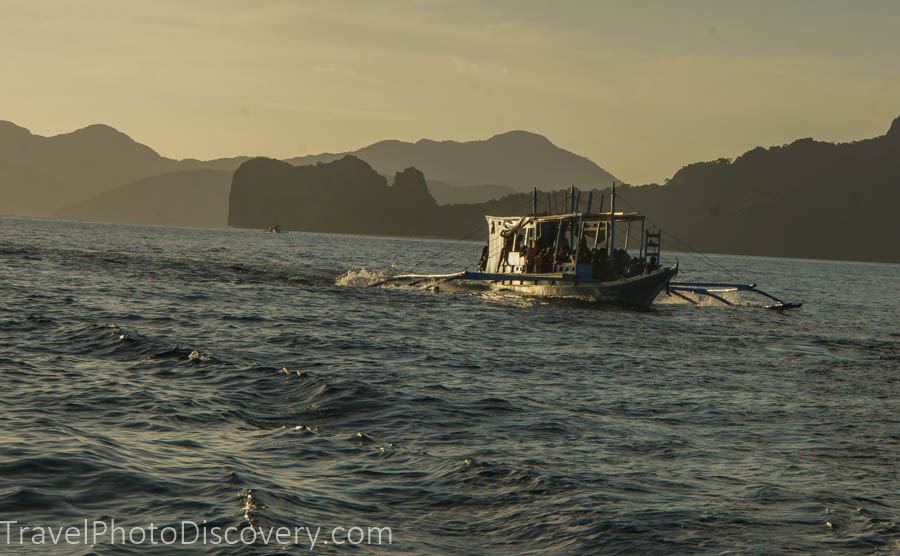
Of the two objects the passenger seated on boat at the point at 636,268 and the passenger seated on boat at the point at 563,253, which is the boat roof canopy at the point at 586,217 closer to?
the passenger seated on boat at the point at 563,253

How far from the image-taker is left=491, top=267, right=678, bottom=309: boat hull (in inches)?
1688

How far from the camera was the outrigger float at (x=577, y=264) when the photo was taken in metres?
43.8

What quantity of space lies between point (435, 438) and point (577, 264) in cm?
3150

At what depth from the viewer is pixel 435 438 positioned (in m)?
14.3

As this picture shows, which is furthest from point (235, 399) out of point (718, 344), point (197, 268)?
point (197, 268)

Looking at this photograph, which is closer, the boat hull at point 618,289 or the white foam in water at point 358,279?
the boat hull at point 618,289

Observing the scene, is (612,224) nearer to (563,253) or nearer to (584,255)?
(584,255)

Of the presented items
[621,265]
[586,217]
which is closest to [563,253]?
[586,217]

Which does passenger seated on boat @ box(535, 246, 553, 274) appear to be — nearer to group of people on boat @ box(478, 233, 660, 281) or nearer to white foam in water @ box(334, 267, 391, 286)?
group of people on boat @ box(478, 233, 660, 281)

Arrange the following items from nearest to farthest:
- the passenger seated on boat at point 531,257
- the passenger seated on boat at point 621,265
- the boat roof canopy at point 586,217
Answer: the boat roof canopy at point 586,217 → the passenger seated on boat at point 621,265 → the passenger seated on boat at point 531,257

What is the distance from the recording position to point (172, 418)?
1461 cm

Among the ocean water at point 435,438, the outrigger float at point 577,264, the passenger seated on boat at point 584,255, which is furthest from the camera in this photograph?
the passenger seated on boat at point 584,255

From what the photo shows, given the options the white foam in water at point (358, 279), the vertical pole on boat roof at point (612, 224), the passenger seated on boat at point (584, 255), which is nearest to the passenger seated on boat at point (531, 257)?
the passenger seated on boat at point (584, 255)

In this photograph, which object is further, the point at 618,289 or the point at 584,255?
the point at 584,255
